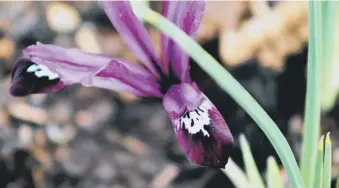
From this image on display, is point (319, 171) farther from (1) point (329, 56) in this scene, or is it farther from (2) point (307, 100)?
(1) point (329, 56)

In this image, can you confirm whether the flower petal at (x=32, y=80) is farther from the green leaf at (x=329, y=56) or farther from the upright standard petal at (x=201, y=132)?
the green leaf at (x=329, y=56)

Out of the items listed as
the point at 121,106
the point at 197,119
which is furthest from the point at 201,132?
the point at 121,106

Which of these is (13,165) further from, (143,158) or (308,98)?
(308,98)

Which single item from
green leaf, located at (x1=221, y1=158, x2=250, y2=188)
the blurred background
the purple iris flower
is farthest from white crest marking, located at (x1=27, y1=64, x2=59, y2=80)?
the blurred background

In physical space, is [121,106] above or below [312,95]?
above

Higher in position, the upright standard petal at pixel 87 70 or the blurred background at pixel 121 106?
the blurred background at pixel 121 106

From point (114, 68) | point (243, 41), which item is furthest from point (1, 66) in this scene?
point (114, 68)

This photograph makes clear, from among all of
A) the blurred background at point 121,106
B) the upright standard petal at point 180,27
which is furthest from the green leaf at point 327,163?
the blurred background at point 121,106
